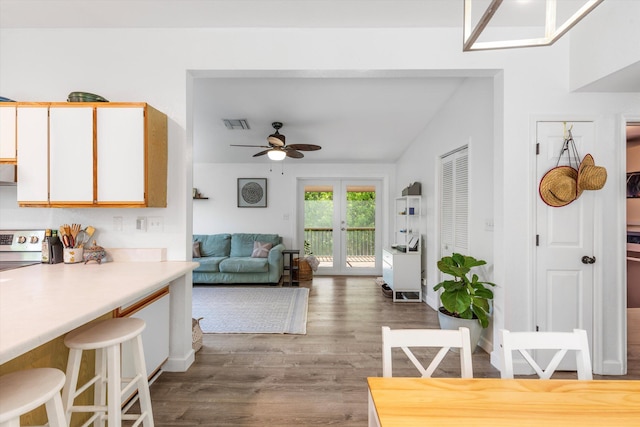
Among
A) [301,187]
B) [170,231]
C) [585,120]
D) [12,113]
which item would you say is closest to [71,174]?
[12,113]

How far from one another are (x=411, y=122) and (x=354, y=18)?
2203 millimetres

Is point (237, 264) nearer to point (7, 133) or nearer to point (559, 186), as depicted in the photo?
point (7, 133)

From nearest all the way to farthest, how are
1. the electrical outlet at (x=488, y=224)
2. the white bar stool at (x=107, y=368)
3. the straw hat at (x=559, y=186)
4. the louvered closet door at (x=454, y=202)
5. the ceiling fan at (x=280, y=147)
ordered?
the white bar stool at (x=107, y=368) → the straw hat at (x=559, y=186) → the electrical outlet at (x=488, y=224) → the louvered closet door at (x=454, y=202) → the ceiling fan at (x=280, y=147)

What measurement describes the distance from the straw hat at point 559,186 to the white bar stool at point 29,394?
9.91 feet

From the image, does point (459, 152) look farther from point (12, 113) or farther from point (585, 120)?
point (12, 113)

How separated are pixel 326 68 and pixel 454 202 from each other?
2.12 m

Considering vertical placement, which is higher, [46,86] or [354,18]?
[354,18]

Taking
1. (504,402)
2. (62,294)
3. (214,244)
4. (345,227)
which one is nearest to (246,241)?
(214,244)

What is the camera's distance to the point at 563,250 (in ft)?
7.80

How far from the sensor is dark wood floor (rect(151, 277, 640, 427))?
6.25ft

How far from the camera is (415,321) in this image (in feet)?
11.8

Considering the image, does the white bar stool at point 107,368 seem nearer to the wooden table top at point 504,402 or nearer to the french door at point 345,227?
the wooden table top at point 504,402

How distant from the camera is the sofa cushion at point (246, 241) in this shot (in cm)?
591

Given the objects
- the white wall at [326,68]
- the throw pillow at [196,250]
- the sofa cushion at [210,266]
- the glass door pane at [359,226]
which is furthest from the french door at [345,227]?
the white wall at [326,68]
